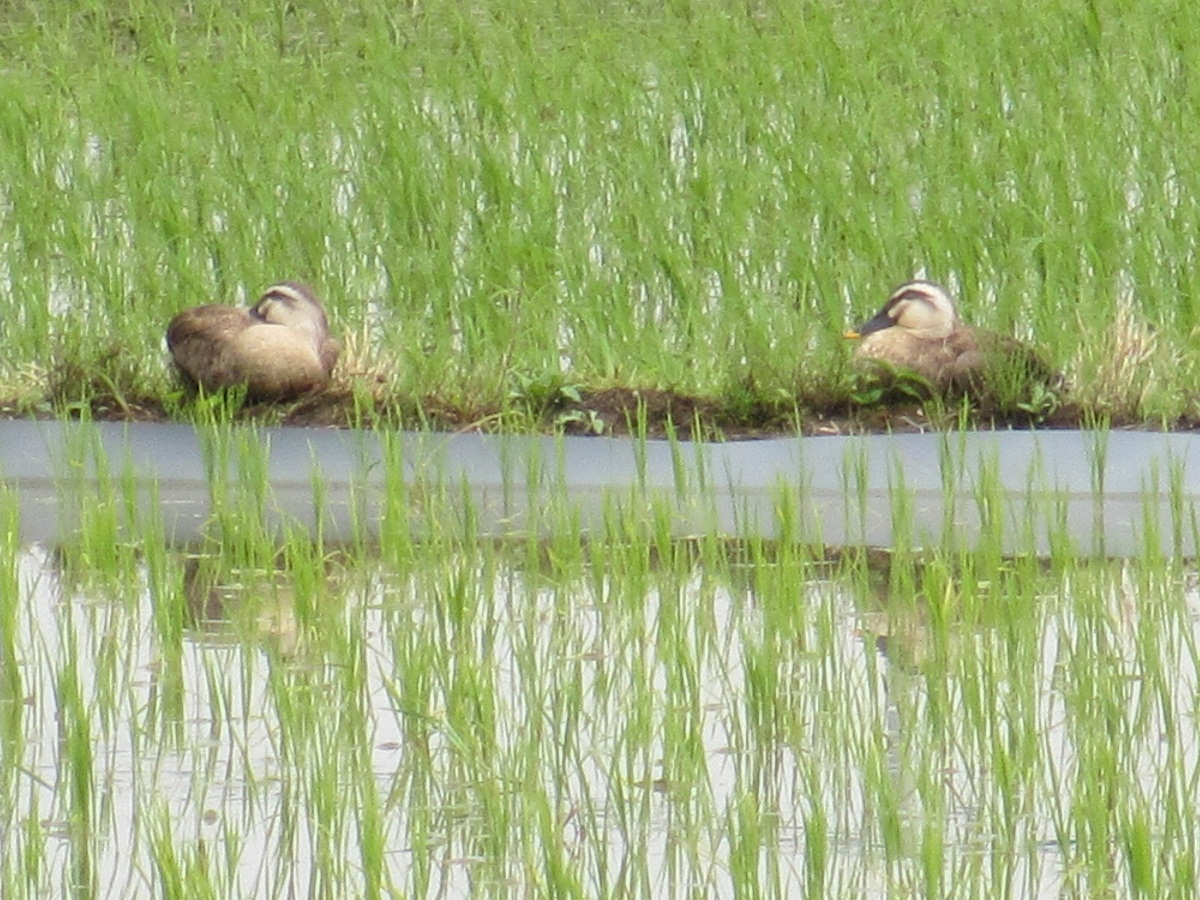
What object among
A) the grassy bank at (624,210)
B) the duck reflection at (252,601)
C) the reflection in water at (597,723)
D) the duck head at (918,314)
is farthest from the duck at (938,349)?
the duck reflection at (252,601)

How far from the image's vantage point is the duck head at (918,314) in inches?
226

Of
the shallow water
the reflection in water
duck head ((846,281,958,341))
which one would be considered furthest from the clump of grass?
the reflection in water

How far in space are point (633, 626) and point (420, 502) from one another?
107 cm

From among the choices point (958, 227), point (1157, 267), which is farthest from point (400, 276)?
point (1157, 267)

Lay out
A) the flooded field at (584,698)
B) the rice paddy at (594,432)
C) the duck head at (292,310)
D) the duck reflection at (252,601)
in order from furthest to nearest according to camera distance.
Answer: the duck head at (292,310), the duck reflection at (252,601), the rice paddy at (594,432), the flooded field at (584,698)

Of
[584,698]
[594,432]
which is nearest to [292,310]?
[594,432]

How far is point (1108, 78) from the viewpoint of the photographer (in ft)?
27.3

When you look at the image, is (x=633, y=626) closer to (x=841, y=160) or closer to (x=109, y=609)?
(x=109, y=609)

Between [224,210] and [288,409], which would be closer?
[288,409]

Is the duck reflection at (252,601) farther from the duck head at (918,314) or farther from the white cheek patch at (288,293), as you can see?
the duck head at (918,314)

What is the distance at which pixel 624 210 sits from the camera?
712cm

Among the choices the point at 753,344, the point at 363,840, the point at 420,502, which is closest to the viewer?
the point at 363,840

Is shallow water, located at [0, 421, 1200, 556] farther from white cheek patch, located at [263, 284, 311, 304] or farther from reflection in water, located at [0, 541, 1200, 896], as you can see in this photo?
white cheek patch, located at [263, 284, 311, 304]

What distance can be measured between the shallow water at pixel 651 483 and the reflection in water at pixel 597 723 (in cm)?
15
